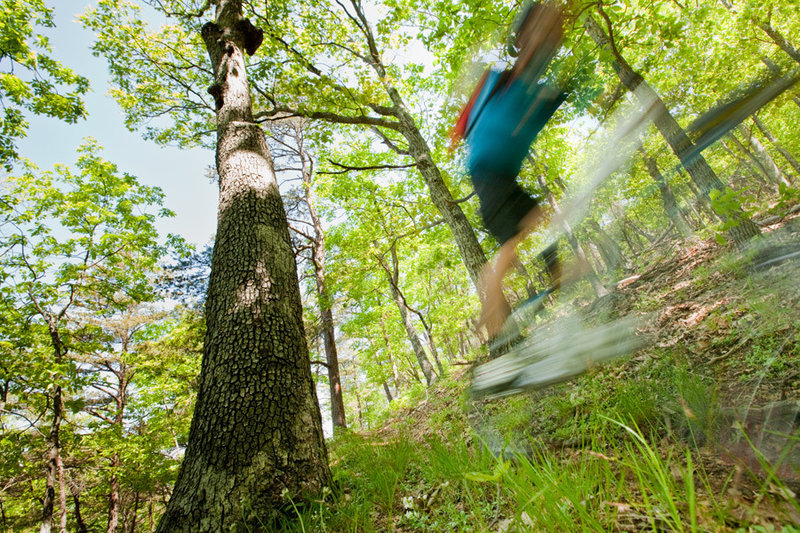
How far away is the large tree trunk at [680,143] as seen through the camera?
5.15 meters

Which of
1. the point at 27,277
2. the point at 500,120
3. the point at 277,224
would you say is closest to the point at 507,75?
the point at 500,120

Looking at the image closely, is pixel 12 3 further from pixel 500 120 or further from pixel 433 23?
pixel 500 120

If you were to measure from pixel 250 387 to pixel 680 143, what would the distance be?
310 inches

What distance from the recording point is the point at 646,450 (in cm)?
130

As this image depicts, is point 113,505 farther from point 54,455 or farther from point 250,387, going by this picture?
point 250,387

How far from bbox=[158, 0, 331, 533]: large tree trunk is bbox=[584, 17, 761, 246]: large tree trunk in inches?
243

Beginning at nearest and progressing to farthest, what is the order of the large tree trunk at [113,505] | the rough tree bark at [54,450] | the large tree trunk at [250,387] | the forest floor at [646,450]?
the forest floor at [646,450] → the large tree trunk at [250,387] → the rough tree bark at [54,450] → the large tree trunk at [113,505]

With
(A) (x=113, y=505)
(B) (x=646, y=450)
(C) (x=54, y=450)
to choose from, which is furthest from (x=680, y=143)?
(A) (x=113, y=505)

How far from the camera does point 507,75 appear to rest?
3.46 meters

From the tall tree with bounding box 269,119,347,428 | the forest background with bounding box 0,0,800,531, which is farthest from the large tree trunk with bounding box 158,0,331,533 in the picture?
the tall tree with bounding box 269,119,347,428

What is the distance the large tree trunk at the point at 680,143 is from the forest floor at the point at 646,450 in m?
0.96

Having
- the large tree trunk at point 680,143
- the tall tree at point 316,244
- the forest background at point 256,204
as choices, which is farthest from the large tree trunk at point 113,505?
the large tree trunk at point 680,143

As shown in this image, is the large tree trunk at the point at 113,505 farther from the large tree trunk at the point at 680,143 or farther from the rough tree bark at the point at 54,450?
the large tree trunk at the point at 680,143

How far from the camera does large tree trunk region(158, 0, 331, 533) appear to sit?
1681 mm
